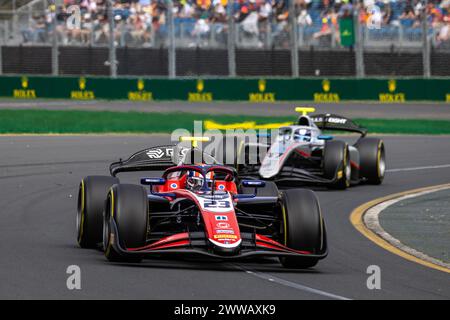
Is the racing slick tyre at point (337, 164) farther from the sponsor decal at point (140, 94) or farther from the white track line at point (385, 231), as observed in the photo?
the sponsor decal at point (140, 94)

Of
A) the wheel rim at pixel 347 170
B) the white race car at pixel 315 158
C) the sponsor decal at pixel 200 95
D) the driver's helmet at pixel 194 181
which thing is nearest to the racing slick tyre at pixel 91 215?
the driver's helmet at pixel 194 181

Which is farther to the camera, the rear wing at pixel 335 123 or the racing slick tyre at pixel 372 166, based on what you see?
the rear wing at pixel 335 123

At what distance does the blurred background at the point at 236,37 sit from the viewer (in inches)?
1345

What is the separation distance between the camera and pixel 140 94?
3712 cm

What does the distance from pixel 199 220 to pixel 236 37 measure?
84.1ft

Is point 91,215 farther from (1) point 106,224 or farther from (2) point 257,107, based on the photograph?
(2) point 257,107

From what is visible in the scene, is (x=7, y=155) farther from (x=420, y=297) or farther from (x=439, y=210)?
(x=420, y=297)

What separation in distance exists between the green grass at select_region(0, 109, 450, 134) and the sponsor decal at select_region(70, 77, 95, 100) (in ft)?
14.3

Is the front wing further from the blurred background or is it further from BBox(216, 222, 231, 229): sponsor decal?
the blurred background

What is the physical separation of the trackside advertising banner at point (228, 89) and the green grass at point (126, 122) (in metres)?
3.55

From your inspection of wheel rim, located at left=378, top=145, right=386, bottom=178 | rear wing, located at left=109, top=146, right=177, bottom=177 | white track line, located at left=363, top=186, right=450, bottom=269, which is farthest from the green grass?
rear wing, located at left=109, top=146, right=177, bottom=177

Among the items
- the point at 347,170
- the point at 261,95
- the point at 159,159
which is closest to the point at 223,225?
the point at 159,159

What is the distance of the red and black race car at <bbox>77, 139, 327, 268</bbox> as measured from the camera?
9766 millimetres

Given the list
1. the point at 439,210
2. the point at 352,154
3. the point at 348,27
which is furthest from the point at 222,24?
the point at 439,210
